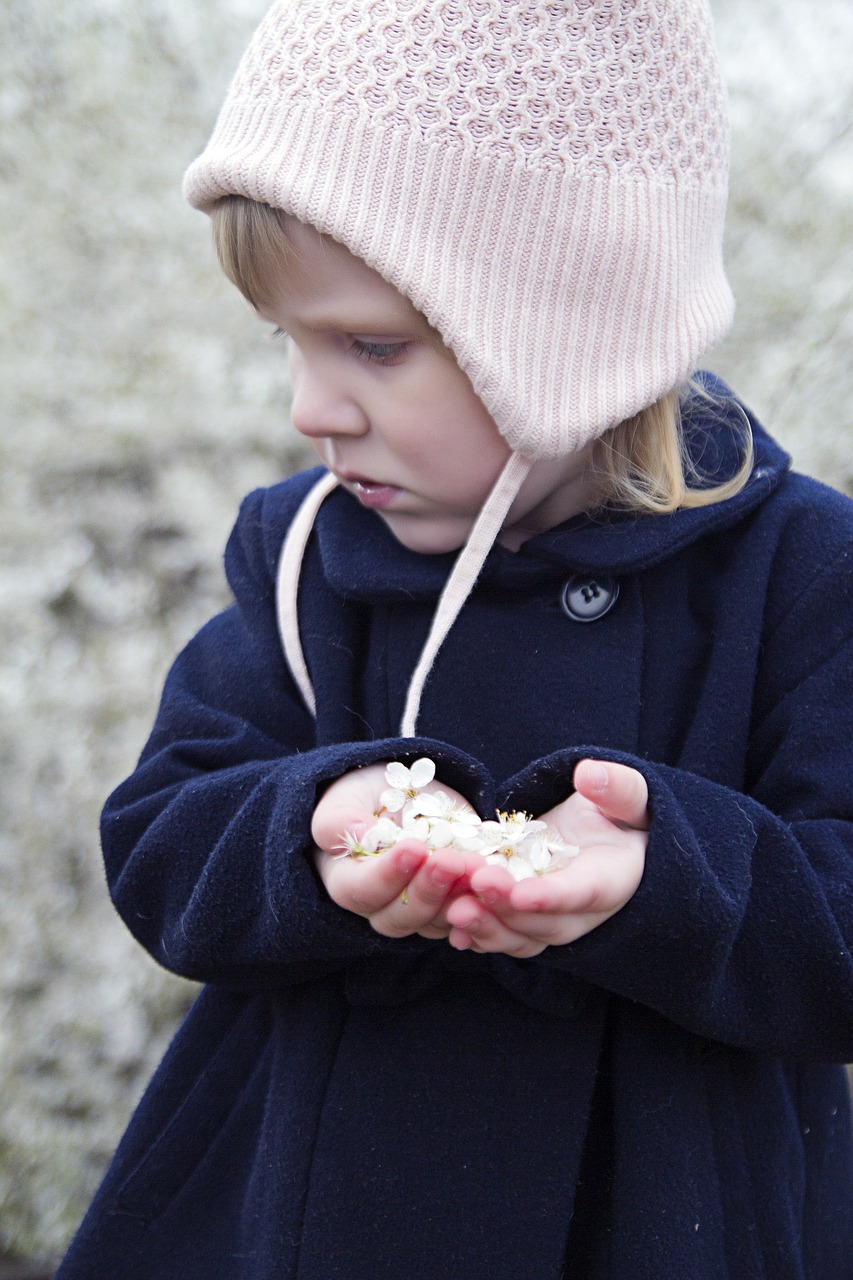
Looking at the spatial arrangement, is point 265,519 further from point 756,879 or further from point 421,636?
point 756,879

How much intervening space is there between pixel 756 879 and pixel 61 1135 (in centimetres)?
145

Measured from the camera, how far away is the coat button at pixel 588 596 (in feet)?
4.36

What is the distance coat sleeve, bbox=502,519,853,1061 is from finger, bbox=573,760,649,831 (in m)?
0.02

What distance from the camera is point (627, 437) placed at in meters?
1.40

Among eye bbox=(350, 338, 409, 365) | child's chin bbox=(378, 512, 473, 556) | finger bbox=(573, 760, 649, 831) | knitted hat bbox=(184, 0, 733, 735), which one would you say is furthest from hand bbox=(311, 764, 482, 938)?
eye bbox=(350, 338, 409, 365)

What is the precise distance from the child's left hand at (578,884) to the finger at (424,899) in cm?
2

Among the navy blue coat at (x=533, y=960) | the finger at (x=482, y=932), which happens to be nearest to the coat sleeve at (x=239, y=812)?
the navy blue coat at (x=533, y=960)

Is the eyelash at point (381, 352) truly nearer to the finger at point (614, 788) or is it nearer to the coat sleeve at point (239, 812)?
the coat sleeve at point (239, 812)

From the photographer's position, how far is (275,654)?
1.47m

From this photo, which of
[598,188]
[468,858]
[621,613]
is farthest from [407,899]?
[598,188]

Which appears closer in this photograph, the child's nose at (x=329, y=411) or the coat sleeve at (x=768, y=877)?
the coat sleeve at (x=768, y=877)

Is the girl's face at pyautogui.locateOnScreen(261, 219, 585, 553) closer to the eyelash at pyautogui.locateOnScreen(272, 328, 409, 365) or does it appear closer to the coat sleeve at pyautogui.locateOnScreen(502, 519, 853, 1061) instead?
the eyelash at pyautogui.locateOnScreen(272, 328, 409, 365)

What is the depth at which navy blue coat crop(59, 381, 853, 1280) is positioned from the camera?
3.76 ft

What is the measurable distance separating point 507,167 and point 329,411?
30 centimetres
